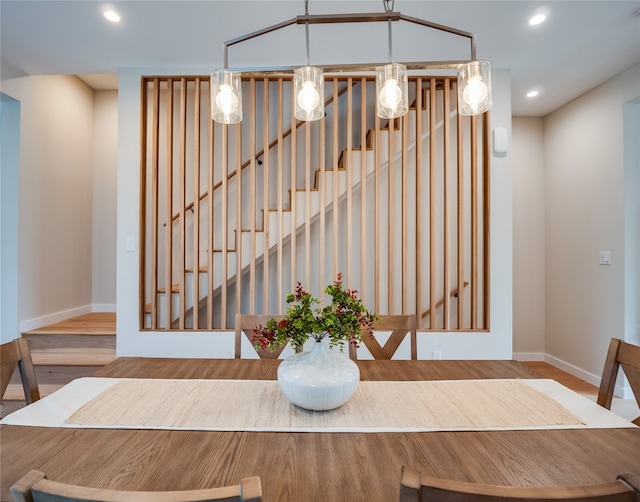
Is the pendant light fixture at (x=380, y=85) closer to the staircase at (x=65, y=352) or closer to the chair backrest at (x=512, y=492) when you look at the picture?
the chair backrest at (x=512, y=492)

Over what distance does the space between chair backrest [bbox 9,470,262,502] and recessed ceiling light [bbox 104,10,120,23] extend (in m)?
2.70

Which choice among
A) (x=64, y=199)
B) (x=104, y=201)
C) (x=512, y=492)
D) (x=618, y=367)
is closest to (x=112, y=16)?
(x=64, y=199)

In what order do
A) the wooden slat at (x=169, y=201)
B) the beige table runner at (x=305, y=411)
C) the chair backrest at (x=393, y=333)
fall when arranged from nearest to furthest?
the beige table runner at (x=305, y=411)
the chair backrest at (x=393, y=333)
the wooden slat at (x=169, y=201)

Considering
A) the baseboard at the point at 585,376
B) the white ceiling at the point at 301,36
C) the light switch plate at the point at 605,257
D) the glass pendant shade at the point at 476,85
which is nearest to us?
the glass pendant shade at the point at 476,85

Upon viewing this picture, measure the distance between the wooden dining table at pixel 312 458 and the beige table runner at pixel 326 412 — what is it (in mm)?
55

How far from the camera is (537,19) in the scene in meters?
2.43

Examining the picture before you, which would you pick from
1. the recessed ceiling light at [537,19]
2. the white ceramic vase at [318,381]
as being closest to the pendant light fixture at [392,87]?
the white ceramic vase at [318,381]

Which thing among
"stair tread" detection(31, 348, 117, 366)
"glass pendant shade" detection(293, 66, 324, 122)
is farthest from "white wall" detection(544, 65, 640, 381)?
"stair tread" detection(31, 348, 117, 366)

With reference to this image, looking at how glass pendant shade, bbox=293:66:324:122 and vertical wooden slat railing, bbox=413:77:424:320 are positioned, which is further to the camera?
vertical wooden slat railing, bbox=413:77:424:320

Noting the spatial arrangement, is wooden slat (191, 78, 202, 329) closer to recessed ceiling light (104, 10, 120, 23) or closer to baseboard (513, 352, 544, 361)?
Answer: recessed ceiling light (104, 10, 120, 23)

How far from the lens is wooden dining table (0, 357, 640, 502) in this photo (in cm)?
83

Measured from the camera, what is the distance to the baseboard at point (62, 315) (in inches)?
134

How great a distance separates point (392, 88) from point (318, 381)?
1.10m

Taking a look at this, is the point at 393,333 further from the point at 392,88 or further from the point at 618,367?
the point at 392,88
